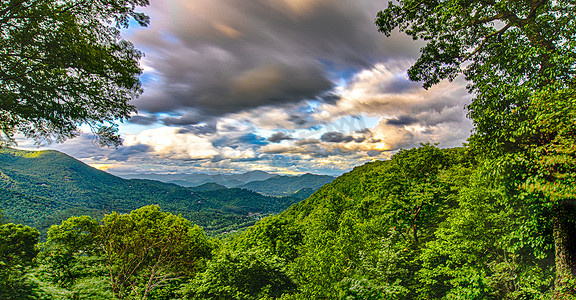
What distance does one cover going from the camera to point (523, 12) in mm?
6152

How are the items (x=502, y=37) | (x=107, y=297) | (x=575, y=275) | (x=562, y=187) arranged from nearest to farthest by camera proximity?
(x=562, y=187) < (x=575, y=275) < (x=502, y=37) < (x=107, y=297)

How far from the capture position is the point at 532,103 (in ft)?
17.4

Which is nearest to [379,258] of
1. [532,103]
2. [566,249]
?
[566,249]

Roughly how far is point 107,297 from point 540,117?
586 inches

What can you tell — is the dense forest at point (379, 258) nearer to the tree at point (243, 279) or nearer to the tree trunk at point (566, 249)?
the tree at point (243, 279)

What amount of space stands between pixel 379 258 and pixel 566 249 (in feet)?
16.9

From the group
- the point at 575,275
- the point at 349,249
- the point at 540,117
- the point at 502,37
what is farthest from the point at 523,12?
the point at 349,249

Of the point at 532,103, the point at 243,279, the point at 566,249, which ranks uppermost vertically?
the point at 532,103

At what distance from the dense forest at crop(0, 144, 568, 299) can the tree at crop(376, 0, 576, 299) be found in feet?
2.18

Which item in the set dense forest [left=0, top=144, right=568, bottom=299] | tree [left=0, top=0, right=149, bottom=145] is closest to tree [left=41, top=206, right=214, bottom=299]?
dense forest [left=0, top=144, right=568, bottom=299]

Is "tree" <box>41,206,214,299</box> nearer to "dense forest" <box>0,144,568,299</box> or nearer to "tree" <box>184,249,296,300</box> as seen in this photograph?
"dense forest" <box>0,144,568,299</box>

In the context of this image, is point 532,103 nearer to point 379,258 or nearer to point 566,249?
point 566,249

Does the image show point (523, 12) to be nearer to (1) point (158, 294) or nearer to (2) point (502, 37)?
(2) point (502, 37)

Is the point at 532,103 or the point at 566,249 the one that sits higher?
the point at 532,103
